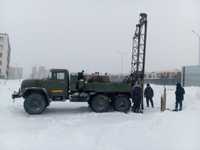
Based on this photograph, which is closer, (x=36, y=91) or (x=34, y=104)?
(x=34, y=104)

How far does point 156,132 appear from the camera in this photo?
1170 centimetres

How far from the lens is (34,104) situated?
17.2 m

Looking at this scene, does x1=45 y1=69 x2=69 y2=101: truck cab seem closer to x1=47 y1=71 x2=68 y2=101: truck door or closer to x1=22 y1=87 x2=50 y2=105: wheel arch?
x1=47 y1=71 x2=68 y2=101: truck door

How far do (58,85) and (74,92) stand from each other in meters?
0.96

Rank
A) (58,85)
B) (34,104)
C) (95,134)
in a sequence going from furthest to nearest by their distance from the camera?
(58,85), (34,104), (95,134)

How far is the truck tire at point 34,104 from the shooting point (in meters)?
17.2

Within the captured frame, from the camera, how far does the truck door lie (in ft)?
58.0

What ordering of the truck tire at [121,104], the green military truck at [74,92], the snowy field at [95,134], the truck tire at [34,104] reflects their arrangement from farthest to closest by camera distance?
the truck tire at [121,104] → the green military truck at [74,92] → the truck tire at [34,104] → the snowy field at [95,134]

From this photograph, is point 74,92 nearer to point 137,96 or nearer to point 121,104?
point 121,104

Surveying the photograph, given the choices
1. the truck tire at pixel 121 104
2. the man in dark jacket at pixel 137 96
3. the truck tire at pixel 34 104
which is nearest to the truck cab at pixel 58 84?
the truck tire at pixel 34 104

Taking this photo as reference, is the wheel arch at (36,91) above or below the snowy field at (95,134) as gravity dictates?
above

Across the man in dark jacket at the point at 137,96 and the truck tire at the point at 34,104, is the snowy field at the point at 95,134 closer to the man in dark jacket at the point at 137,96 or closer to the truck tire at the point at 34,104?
the truck tire at the point at 34,104

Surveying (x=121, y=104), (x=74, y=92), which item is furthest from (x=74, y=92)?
(x=121, y=104)

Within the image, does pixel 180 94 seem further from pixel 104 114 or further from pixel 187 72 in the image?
pixel 187 72
